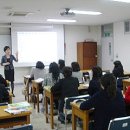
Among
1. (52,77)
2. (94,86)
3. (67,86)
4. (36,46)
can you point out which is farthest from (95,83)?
(36,46)

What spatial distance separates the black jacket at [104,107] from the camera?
8.32 ft

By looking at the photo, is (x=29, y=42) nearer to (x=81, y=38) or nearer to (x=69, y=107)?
(x=81, y=38)

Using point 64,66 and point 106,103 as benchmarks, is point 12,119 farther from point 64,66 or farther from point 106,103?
point 64,66

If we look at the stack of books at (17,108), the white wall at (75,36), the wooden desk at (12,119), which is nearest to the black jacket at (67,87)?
the stack of books at (17,108)

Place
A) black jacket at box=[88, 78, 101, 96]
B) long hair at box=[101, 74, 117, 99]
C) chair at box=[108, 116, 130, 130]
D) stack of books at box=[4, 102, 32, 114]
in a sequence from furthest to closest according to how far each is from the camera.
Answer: black jacket at box=[88, 78, 101, 96], stack of books at box=[4, 102, 32, 114], long hair at box=[101, 74, 117, 99], chair at box=[108, 116, 130, 130]

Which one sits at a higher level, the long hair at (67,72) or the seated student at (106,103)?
the long hair at (67,72)

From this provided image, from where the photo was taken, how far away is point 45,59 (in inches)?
390

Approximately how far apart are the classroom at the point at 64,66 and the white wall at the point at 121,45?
4cm

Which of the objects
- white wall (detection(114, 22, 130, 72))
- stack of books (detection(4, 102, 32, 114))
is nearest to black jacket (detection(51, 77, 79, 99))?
stack of books (detection(4, 102, 32, 114))

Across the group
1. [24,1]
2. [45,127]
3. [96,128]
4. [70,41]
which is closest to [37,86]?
[45,127]

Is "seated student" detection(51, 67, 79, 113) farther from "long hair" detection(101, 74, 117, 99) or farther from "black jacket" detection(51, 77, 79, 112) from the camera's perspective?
"long hair" detection(101, 74, 117, 99)

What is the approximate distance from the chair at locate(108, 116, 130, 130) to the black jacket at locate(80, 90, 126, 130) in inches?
11.8

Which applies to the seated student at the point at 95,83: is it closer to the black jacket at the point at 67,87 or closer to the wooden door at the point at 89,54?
the black jacket at the point at 67,87

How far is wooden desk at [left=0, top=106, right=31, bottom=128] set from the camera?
2.73 metres
